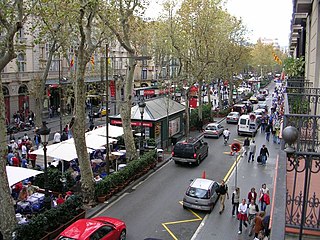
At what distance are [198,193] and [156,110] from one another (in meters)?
15.6

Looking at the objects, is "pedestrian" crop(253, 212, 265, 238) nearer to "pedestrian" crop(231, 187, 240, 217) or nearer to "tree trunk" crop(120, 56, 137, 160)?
"pedestrian" crop(231, 187, 240, 217)

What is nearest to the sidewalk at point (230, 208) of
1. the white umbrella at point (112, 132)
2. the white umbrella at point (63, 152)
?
the white umbrella at point (63, 152)

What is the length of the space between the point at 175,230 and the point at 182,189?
221 inches

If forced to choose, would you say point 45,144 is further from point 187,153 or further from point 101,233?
point 187,153

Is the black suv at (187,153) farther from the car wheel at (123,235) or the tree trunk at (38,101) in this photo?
the tree trunk at (38,101)

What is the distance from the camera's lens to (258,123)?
41969 millimetres

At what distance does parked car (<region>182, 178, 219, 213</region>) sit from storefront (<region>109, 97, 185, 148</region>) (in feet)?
40.4

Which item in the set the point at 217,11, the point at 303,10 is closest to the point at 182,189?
the point at 303,10

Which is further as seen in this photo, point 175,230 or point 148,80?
point 148,80

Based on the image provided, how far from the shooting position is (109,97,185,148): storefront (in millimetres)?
30453

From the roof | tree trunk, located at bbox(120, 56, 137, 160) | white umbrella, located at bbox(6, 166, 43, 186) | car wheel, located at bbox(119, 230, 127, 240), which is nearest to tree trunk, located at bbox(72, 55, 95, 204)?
white umbrella, located at bbox(6, 166, 43, 186)

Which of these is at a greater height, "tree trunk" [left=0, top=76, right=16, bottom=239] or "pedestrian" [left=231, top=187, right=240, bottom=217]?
"tree trunk" [left=0, top=76, right=16, bottom=239]

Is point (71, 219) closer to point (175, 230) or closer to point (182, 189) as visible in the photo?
point (175, 230)

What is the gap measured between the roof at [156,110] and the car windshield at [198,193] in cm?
1258
